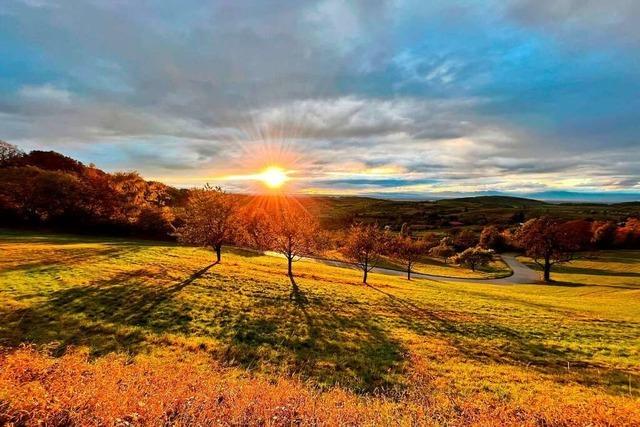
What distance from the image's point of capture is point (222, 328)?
22.6 meters

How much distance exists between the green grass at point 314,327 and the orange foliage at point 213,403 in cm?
267

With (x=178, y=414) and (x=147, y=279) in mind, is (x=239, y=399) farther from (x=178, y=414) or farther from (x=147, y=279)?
(x=147, y=279)

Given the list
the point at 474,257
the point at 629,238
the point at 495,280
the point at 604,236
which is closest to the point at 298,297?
the point at 495,280

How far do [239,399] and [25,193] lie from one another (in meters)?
93.1

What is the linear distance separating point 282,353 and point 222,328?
526cm

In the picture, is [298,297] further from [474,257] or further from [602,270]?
[602,270]

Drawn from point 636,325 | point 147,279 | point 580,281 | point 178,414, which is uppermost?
point 178,414

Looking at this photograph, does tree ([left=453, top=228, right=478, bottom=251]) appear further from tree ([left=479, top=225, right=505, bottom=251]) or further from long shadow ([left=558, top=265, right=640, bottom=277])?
long shadow ([left=558, top=265, right=640, bottom=277])

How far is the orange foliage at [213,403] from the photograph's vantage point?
7.57 metres

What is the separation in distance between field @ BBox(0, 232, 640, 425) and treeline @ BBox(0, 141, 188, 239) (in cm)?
4811

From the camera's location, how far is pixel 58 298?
78.5 ft

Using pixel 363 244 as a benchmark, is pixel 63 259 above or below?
below

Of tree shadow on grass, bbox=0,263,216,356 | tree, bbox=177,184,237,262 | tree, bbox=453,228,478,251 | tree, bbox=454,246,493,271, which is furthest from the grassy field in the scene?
tree shadow on grass, bbox=0,263,216,356

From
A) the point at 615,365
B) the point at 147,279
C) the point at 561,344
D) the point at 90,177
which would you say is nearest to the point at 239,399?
the point at 615,365
